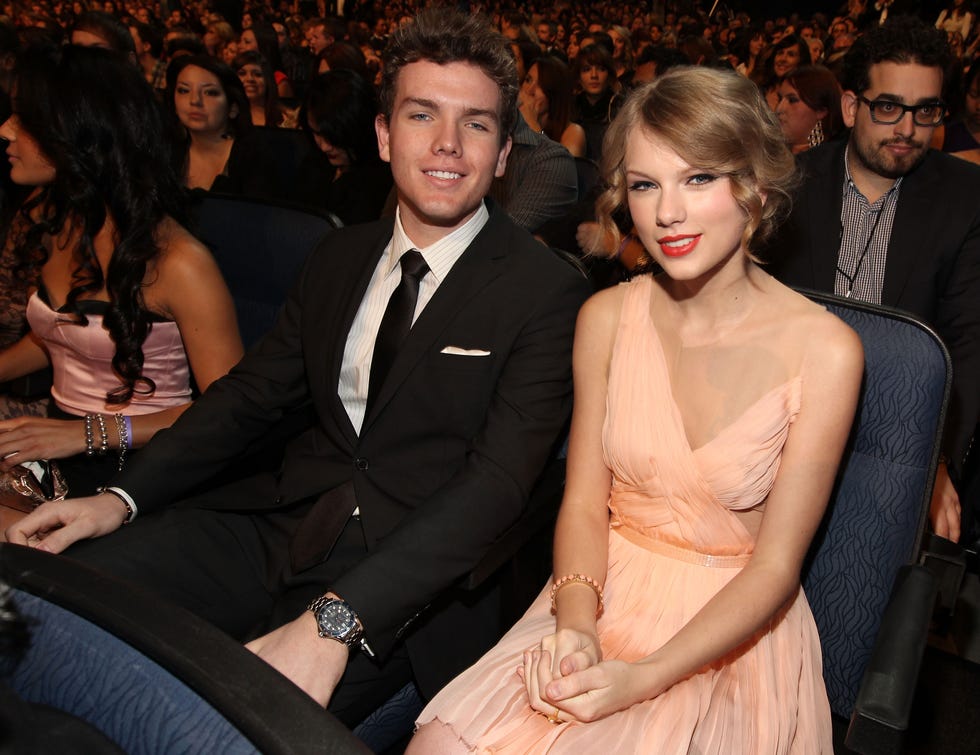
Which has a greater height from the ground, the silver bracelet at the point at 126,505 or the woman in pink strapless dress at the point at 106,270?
the woman in pink strapless dress at the point at 106,270

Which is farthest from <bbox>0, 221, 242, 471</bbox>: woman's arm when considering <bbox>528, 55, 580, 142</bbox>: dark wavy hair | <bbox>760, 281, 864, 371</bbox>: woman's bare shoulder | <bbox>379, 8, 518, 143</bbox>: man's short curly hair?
<bbox>528, 55, 580, 142</bbox>: dark wavy hair

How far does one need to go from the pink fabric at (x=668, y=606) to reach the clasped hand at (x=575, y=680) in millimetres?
33

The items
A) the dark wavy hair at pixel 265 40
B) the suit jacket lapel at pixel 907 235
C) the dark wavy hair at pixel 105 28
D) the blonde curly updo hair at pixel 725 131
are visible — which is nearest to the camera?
the blonde curly updo hair at pixel 725 131

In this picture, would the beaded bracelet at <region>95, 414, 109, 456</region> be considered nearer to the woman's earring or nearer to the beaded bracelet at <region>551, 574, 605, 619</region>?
the beaded bracelet at <region>551, 574, 605, 619</region>

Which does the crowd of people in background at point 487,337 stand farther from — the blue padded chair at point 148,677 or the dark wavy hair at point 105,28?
the dark wavy hair at point 105,28

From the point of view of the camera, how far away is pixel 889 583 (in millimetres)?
1421

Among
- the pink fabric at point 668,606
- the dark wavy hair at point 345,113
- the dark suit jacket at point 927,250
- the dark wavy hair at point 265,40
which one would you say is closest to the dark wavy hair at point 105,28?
the dark wavy hair at point 345,113

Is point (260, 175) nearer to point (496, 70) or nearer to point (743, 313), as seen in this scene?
point (496, 70)

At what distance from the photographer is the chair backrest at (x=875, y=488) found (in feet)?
4.47

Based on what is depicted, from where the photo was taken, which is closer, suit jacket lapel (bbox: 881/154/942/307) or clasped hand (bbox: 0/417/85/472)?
clasped hand (bbox: 0/417/85/472)

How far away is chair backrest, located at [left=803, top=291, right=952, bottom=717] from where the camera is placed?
4.47 ft

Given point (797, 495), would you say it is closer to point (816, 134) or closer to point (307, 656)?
point (307, 656)

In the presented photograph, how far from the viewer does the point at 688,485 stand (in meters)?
1.40

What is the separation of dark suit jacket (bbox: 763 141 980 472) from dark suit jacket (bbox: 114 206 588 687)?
683 millimetres
